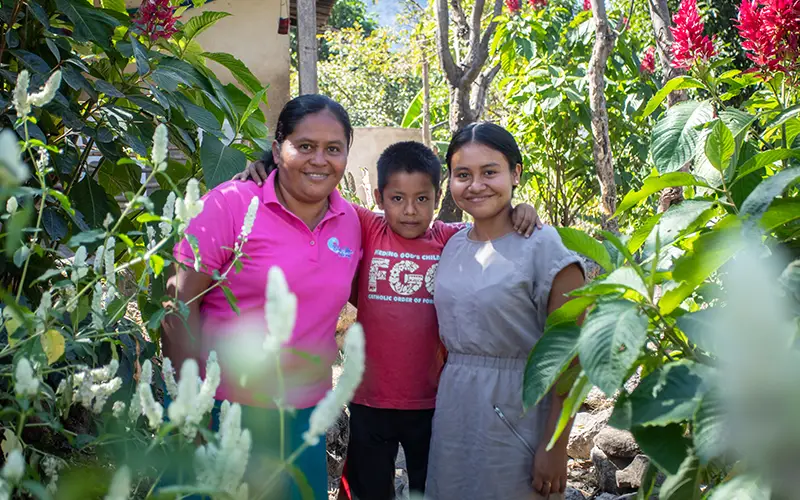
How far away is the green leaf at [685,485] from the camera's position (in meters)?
1.21

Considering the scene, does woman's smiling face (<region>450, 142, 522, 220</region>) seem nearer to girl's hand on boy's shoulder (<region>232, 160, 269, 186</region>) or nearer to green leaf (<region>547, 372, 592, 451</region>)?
girl's hand on boy's shoulder (<region>232, 160, 269, 186</region>)

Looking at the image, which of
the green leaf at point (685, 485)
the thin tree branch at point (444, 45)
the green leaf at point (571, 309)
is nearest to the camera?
the green leaf at point (685, 485)

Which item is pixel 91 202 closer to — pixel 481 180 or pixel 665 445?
pixel 481 180

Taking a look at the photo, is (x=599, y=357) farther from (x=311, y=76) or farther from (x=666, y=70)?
(x=311, y=76)

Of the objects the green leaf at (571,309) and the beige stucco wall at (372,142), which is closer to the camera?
the green leaf at (571,309)

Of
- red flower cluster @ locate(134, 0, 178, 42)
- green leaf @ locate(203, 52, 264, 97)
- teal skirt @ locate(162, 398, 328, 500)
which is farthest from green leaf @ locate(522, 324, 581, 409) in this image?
green leaf @ locate(203, 52, 264, 97)

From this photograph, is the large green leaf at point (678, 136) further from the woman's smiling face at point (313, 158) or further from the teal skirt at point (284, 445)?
the teal skirt at point (284, 445)

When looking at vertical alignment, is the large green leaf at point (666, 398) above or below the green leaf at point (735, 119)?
below

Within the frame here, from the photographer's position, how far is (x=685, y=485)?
1.27 meters

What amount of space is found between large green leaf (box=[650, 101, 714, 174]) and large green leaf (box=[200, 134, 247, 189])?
115cm

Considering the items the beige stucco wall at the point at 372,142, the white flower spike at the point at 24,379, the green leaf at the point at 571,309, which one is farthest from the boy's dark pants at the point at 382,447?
the beige stucco wall at the point at 372,142

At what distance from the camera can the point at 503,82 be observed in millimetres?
7523

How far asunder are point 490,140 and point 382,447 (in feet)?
3.20

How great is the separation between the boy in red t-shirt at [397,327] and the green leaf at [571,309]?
88 cm
